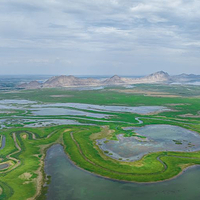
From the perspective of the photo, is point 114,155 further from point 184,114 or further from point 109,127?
point 184,114

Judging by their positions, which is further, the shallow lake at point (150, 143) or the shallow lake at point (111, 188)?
the shallow lake at point (150, 143)

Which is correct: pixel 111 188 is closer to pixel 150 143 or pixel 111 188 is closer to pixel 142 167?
pixel 142 167

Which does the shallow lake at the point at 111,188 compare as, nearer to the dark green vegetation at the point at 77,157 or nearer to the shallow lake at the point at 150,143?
the dark green vegetation at the point at 77,157

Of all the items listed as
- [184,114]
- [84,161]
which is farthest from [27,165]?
[184,114]

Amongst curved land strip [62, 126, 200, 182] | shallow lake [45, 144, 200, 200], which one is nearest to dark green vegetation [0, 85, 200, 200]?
curved land strip [62, 126, 200, 182]

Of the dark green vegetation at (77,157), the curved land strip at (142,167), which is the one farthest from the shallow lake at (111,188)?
the dark green vegetation at (77,157)

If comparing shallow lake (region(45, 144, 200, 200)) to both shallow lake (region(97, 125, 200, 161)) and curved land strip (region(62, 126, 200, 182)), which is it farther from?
shallow lake (region(97, 125, 200, 161))
